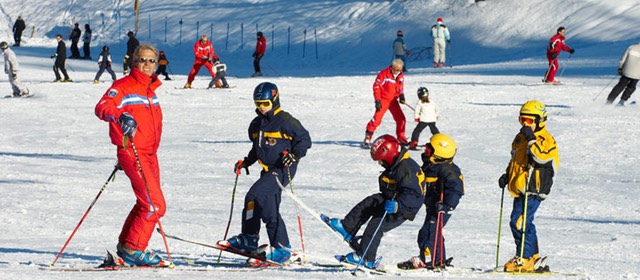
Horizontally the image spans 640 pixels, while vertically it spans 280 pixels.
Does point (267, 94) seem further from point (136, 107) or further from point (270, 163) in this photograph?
point (136, 107)

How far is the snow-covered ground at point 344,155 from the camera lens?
9664mm

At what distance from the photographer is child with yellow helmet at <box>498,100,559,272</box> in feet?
27.0

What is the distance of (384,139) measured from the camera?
7980 millimetres

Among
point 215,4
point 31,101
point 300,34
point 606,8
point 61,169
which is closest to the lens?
point 61,169

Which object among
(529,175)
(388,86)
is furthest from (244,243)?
(388,86)

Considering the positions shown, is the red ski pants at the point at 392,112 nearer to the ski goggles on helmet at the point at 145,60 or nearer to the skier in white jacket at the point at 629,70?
the skier in white jacket at the point at 629,70

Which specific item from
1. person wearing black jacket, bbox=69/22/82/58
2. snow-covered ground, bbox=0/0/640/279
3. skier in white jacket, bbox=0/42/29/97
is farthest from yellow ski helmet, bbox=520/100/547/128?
person wearing black jacket, bbox=69/22/82/58

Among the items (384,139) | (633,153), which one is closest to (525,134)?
(384,139)

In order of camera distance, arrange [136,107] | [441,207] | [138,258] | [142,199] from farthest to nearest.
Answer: [441,207] < [138,258] < [142,199] < [136,107]

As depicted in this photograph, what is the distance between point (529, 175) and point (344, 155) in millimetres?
8532

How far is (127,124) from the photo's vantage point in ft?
23.2

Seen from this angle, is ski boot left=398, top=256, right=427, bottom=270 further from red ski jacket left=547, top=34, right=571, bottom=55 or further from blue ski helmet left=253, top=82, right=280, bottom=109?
red ski jacket left=547, top=34, right=571, bottom=55

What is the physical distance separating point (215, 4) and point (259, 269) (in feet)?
157

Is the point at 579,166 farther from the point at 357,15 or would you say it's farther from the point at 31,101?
the point at 357,15
